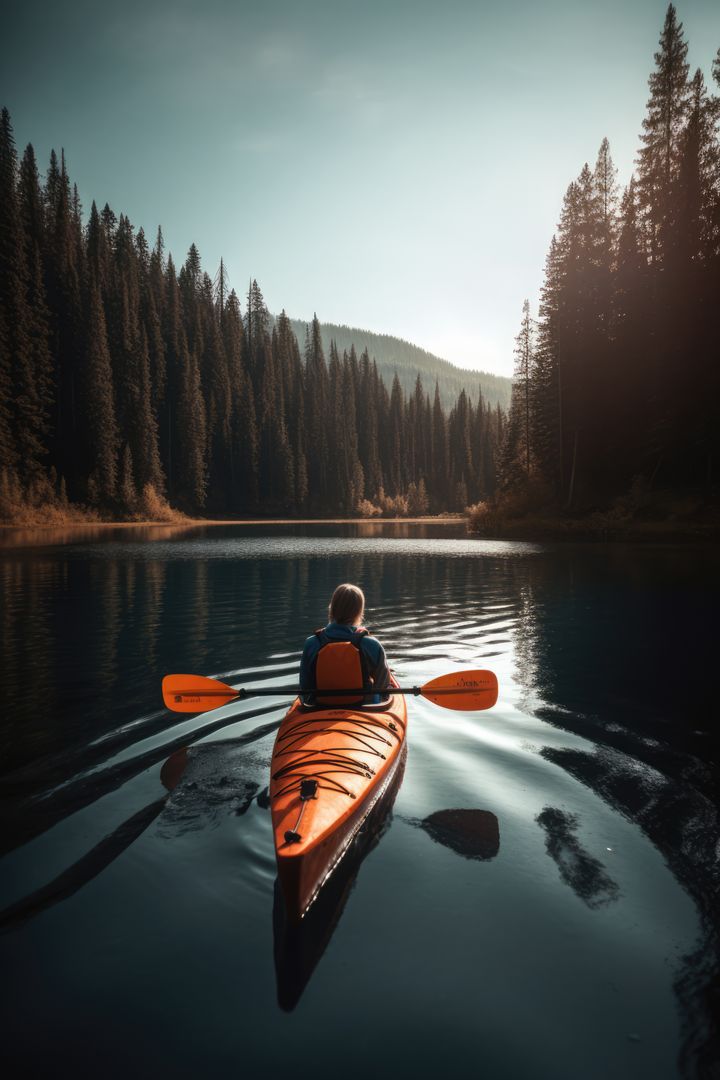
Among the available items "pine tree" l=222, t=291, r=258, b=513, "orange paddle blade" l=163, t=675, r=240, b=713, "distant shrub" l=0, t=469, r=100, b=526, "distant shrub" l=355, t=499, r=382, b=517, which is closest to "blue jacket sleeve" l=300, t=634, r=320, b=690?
"orange paddle blade" l=163, t=675, r=240, b=713

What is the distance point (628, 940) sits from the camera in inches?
135

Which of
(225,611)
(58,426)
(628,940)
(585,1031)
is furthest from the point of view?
(58,426)

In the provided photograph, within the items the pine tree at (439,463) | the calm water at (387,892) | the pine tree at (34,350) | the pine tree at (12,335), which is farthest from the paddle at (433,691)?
the pine tree at (439,463)

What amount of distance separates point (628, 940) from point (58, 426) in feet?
186

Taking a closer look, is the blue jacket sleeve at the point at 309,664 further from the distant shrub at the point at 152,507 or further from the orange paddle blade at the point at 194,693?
the distant shrub at the point at 152,507

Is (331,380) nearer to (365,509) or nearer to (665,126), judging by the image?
(365,509)

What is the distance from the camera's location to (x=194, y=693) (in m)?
6.54

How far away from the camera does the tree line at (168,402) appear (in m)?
48.1

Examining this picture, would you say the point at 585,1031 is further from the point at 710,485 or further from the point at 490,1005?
the point at 710,485

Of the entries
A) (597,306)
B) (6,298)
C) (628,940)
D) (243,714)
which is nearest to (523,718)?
(243,714)

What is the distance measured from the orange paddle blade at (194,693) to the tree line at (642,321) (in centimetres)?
2727

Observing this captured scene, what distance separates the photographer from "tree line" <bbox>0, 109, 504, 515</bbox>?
48.1 m

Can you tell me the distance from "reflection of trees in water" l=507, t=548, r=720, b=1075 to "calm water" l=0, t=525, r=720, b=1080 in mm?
31

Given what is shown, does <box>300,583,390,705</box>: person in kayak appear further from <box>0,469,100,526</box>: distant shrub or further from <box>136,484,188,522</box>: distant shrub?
<box>136,484,188,522</box>: distant shrub
